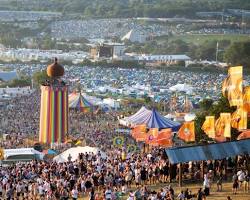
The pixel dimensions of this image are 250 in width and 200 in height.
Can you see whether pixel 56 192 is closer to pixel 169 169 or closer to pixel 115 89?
pixel 169 169

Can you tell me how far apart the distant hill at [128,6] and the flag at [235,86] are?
144 metres

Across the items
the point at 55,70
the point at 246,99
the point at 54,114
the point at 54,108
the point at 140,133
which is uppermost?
the point at 55,70

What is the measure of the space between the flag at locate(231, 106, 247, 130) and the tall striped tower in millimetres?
12525

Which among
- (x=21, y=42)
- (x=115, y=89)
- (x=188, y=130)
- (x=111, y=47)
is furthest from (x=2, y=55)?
(x=188, y=130)

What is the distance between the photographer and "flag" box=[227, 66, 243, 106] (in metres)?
22.7

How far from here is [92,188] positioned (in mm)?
20344

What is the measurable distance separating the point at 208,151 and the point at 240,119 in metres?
2.07

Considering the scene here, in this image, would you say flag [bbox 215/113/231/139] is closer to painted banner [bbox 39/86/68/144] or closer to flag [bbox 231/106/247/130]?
flag [bbox 231/106/247/130]

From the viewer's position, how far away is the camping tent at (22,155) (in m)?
30.4

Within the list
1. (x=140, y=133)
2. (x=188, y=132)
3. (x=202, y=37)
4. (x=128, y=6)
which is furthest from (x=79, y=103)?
(x=128, y=6)

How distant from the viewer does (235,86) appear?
22.8 meters

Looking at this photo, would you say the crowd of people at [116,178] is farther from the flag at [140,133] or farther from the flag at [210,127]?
the flag at [140,133]

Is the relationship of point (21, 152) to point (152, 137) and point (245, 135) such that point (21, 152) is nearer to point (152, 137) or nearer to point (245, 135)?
point (152, 137)

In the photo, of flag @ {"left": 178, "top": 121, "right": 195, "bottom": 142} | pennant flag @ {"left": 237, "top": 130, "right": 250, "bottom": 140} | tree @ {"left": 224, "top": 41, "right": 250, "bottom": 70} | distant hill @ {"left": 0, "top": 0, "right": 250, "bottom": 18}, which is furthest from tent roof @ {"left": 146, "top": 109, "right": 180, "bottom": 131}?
distant hill @ {"left": 0, "top": 0, "right": 250, "bottom": 18}
